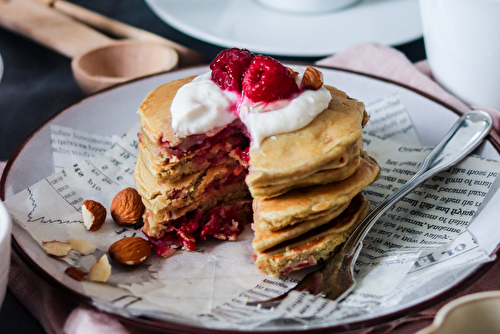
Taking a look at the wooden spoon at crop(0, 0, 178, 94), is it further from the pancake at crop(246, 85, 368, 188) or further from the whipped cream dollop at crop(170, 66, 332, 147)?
the pancake at crop(246, 85, 368, 188)

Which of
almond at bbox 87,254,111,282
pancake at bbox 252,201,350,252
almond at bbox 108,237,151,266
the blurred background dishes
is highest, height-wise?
the blurred background dishes

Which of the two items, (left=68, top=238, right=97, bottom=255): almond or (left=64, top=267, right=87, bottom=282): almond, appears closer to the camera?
(left=64, top=267, right=87, bottom=282): almond

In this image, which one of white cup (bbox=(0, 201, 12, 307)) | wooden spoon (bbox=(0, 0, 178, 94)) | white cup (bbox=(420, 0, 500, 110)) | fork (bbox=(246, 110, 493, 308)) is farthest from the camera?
wooden spoon (bbox=(0, 0, 178, 94))

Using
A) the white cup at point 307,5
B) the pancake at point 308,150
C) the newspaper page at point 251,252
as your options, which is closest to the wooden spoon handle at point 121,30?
the white cup at point 307,5

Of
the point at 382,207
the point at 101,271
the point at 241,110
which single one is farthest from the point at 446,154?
the point at 101,271

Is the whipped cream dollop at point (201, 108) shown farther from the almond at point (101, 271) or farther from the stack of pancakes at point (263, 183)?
the almond at point (101, 271)

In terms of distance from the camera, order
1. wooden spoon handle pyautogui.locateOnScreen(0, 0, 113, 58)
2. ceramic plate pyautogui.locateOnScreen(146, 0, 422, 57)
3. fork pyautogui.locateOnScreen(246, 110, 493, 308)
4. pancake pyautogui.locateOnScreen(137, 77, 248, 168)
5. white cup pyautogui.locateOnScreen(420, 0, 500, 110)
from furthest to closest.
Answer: wooden spoon handle pyautogui.locateOnScreen(0, 0, 113, 58)
ceramic plate pyautogui.locateOnScreen(146, 0, 422, 57)
white cup pyautogui.locateOnScreen(420, 0, 500, 110)
pancake pyautogui.locateOnScreen(137, 77, 248, 168)
fork pyautogui.locateOnScreen(246, 110, 493, 308)

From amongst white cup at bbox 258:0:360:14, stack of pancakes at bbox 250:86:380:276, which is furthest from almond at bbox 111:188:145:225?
white cup at bbox 258:0:360:14

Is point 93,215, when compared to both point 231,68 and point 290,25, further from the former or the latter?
point 290,25
